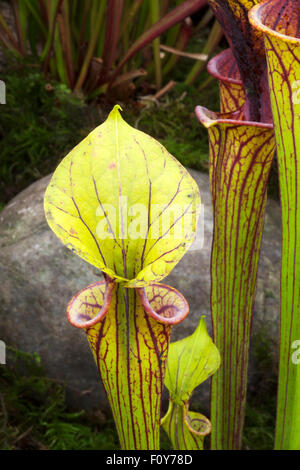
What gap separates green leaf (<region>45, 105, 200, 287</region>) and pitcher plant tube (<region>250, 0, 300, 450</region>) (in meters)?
0.13

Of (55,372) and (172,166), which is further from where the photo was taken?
(55,372)

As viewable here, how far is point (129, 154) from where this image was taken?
0.64m

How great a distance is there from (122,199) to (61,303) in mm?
782

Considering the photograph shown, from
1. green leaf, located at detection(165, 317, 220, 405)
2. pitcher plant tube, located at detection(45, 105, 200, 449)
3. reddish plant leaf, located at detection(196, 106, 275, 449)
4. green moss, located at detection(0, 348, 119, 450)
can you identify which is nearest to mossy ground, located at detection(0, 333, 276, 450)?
green moss, located at detection(0, 348, 119, 450)

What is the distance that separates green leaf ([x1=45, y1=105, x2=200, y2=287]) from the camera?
24.5 inches

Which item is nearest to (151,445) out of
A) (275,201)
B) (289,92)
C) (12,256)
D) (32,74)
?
(289,92)

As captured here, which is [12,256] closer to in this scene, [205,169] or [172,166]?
[205,169]

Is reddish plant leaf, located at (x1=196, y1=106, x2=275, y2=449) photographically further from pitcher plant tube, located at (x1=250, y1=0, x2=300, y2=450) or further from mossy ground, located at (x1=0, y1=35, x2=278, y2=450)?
mossy ground, located at (x1=0, y1=35, x2=278, y2=450)

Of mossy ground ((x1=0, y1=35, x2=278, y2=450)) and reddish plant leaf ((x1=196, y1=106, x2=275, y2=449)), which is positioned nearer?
reddish plant leaf ((x1=196, y1=106, x2=275, y2=449))

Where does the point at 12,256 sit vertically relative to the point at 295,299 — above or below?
below

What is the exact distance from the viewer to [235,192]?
0.80m

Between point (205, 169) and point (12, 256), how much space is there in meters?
0.71

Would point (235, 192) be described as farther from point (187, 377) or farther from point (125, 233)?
point (187, 377)

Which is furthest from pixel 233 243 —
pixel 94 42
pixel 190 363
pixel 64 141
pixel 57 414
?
pixel 94 42
